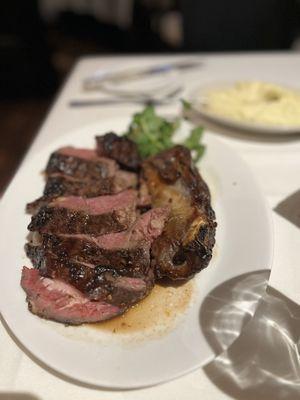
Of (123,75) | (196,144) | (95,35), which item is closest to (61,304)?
(196,144)

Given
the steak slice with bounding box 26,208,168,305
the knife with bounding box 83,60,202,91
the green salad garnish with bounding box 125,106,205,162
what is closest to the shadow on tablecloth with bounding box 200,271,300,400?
the steak slice with bounding box 26,208,168,305

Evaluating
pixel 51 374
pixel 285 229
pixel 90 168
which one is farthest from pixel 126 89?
pixel 51 374

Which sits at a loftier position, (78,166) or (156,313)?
(78,166)

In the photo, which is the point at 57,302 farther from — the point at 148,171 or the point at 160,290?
the point at 148,171

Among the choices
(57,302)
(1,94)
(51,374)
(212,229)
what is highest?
(212,229)

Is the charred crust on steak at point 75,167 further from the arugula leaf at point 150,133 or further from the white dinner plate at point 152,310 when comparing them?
the arugula leaf at point 150,133

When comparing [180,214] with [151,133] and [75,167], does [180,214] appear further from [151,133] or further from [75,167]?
[151,133]
